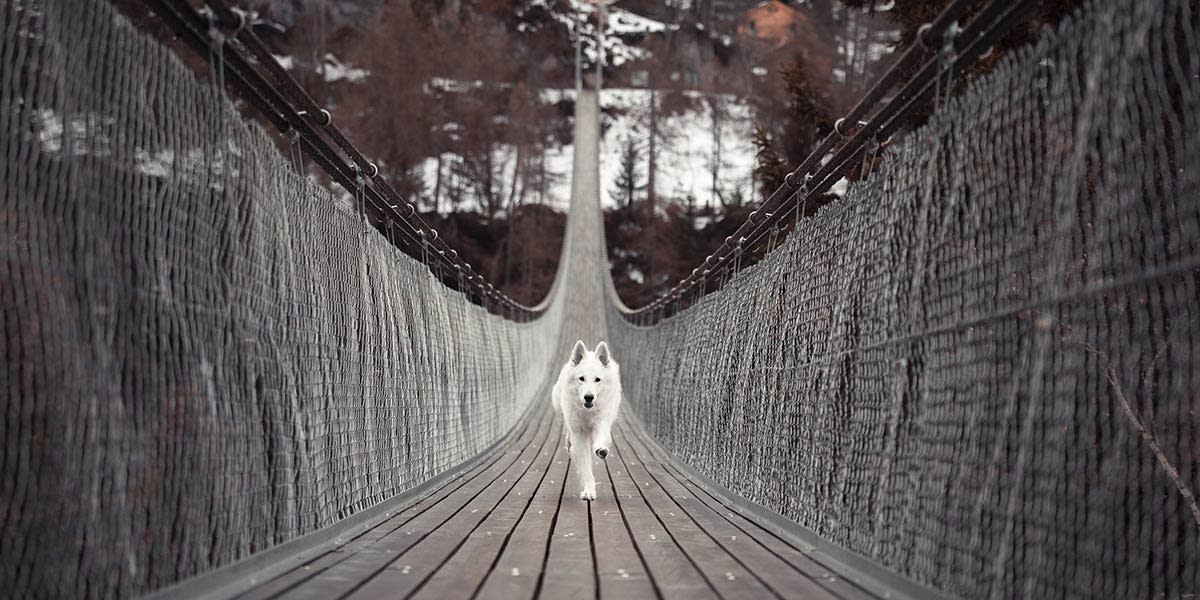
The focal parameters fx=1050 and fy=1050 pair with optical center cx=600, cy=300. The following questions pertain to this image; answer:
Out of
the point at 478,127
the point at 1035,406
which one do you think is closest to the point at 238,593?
the point at 1035,406

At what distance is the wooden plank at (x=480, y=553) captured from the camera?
2.37 meters

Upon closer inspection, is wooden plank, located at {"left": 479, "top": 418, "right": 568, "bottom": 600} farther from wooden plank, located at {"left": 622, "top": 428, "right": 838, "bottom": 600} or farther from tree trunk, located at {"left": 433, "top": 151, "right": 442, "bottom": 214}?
tree trunk, located at {"left": 433, "top": 151, "right": 442, "bottom": 214}

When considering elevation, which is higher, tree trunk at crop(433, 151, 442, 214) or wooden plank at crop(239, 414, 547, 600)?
tree trunk at crop(433, 151, 442, 214)

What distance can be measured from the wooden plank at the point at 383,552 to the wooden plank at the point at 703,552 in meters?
0.80

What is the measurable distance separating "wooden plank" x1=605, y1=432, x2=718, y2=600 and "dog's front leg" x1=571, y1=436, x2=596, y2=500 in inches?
5.1

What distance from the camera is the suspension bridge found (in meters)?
1.79

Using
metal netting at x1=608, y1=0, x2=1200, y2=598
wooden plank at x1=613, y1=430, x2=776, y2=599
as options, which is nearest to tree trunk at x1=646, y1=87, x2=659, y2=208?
wooden plank at x1=613, y1=430, x2=776, y2=599

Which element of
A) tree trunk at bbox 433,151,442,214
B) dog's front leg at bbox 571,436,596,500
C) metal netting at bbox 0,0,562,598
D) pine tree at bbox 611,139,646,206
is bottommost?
dog's front leg at bbox 571,436,596,500

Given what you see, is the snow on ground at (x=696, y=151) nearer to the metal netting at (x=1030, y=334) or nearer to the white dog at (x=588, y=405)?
the white dog at (x=588, y=405)

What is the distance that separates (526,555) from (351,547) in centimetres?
51

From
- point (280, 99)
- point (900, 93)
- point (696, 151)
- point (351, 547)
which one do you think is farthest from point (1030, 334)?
point (696, 151)

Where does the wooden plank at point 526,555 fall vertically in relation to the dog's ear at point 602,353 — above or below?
below

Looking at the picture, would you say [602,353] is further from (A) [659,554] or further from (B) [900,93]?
(B) [900,93]

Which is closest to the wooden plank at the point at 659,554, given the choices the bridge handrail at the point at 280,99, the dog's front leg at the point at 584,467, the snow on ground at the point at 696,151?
the dog's front leg at the point at 584,467
